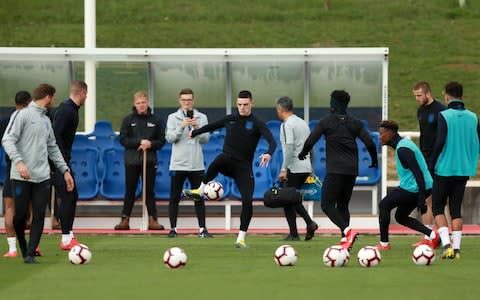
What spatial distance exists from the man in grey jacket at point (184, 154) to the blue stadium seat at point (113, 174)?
2.39 metres

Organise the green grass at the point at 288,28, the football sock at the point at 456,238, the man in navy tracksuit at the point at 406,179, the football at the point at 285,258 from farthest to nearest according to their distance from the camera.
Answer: the green grass at the point at 288,28 → the football sock at the point at 456,238 → the man in navy tracksuit at the point at 406,179 → the football at the point at 285,258

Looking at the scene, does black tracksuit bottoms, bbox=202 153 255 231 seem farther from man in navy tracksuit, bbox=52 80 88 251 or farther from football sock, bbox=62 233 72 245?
football sock, bbox=62 233 72 245

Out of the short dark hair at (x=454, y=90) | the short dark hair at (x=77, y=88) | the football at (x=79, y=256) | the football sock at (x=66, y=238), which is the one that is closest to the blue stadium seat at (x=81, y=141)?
the short dark hair at (x=77, y=88)

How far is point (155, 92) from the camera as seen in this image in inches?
984

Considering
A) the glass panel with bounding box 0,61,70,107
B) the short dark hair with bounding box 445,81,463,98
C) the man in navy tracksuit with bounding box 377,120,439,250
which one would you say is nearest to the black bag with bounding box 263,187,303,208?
the man in navy tracksuit with bounding box 377,120,439,250

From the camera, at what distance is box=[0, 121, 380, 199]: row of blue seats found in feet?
79.3

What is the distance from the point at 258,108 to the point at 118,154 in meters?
2.59

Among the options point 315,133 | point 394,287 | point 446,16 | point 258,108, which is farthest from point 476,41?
point 394,287

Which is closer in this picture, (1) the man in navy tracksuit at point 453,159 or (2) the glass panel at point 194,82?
(1) the man in navy tracksuit at point 453,159

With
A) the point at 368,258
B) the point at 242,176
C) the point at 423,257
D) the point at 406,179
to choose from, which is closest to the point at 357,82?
the point at 242,176

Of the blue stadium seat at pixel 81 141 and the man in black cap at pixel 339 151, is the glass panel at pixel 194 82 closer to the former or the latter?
the blue stadium seat at pixel 81 141

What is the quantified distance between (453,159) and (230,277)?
3952 mm

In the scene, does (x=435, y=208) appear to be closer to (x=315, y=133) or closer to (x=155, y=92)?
(x=315, y=133)

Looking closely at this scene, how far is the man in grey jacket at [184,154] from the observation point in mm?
21594
